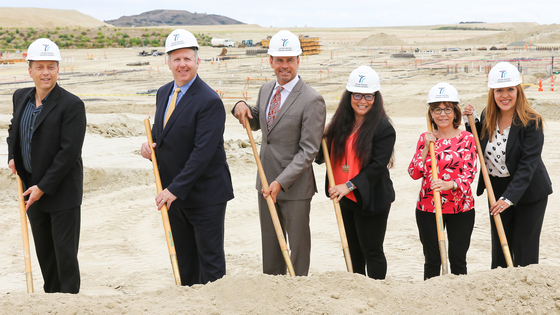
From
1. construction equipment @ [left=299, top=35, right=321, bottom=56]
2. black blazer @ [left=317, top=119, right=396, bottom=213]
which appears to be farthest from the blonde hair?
construction equipment @ [left=299, top=35, right=321, bottom=56]

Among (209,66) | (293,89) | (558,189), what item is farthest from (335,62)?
(293,89)

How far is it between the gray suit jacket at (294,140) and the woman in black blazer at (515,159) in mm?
1331

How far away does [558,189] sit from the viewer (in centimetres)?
824

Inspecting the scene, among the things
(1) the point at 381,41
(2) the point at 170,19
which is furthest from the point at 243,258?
(2) the point at 170,19

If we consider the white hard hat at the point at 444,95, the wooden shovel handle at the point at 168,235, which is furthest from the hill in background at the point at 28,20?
the white hard hat at the point at 444,95

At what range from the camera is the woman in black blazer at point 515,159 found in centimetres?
385

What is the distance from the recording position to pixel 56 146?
3.86m

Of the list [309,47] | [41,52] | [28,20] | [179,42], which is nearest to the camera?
[179,42]

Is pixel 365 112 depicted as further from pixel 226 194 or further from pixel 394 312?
pixel 394 312

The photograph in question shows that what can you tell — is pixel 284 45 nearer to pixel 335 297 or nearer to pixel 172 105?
pixel 172 105

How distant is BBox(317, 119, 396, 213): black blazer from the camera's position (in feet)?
12.8

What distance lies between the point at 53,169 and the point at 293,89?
1.95 meters

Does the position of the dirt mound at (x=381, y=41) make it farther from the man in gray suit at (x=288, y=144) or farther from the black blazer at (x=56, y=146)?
the black blazer at (x=56, y=146)

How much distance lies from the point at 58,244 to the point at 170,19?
190319 millimetres
